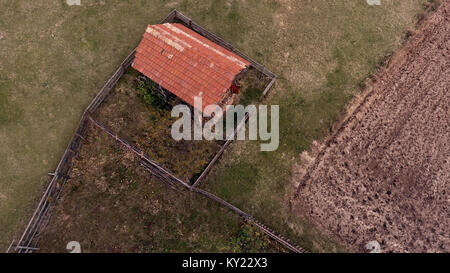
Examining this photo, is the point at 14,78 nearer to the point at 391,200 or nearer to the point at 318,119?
the point at 318,119

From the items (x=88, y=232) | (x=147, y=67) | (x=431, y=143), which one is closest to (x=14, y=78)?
(x=147, y=67)

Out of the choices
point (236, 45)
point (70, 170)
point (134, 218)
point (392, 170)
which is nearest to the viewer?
point (134, 218)

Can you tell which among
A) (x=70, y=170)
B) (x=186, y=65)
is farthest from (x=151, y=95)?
(x=70, y=170)

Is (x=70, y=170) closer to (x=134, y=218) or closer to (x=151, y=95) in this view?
(x=134, y=218)

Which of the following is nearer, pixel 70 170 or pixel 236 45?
pixel 70 170

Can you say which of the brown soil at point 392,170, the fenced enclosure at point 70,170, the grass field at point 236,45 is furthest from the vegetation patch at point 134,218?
the brown soil at point 392,170

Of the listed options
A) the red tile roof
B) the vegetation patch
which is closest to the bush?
the red tile roof

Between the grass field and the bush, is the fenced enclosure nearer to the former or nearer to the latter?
the grass field
